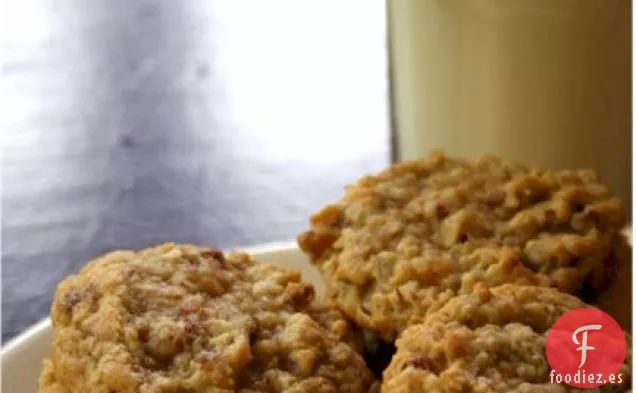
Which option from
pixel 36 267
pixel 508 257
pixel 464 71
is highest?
pixel 464 71

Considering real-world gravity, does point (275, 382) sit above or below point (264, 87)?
below

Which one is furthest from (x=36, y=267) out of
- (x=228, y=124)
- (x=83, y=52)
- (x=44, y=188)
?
(x=83, y=52)

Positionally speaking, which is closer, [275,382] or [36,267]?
[275,382]

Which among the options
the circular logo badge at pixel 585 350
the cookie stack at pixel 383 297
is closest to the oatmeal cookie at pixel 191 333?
the cookie stack at pixel 383 297

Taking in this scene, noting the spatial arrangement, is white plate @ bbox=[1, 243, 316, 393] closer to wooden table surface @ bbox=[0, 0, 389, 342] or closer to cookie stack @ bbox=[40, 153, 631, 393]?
cookie stack @ bbox=[40, 153, 631, 393]

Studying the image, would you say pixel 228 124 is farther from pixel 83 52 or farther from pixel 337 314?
pixel 337 314

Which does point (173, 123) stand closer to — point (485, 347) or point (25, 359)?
point (25, 359)

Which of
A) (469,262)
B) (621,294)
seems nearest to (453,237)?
(469,262)

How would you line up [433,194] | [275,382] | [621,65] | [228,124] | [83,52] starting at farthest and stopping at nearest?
1. [83,52]
2. [228,124]
3. [621,65]
4. [433,194]
5. [275,382]
